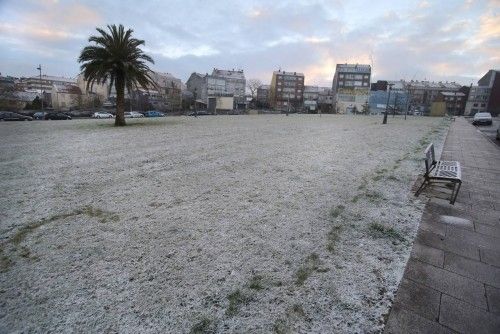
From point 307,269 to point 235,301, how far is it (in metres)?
0.92

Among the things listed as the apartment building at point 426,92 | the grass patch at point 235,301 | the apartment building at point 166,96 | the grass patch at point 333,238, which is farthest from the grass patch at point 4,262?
the apartment building at point 426,92

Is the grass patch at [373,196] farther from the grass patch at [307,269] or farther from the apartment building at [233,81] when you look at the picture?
the apartment building at [233,81]

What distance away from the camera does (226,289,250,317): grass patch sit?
2.43 meters

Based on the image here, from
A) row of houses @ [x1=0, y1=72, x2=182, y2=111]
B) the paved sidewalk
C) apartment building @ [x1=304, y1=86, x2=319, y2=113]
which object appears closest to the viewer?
the paved sidewalk

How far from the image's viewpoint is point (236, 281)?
9.27 ft

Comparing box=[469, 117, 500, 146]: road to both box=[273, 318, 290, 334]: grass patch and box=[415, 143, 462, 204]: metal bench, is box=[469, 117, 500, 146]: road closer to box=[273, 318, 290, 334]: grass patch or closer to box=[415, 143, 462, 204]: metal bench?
box=[415, 143, 462, 204]: metal bench

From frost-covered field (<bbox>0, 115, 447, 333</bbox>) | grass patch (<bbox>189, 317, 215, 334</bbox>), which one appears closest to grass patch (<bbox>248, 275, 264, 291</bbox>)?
frost-covered field (<bbox>0, 115, 447, 333</bbox>)

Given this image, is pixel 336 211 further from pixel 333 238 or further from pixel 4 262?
pixel 4 262

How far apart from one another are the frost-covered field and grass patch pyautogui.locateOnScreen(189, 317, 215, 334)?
0.02m

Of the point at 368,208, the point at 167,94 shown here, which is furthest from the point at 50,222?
the point at 167,94

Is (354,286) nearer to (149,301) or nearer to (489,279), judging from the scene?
(489,279)

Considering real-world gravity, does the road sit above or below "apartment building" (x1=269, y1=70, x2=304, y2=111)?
below

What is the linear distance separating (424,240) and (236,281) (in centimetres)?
269

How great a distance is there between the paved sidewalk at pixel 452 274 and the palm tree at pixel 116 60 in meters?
23.0
